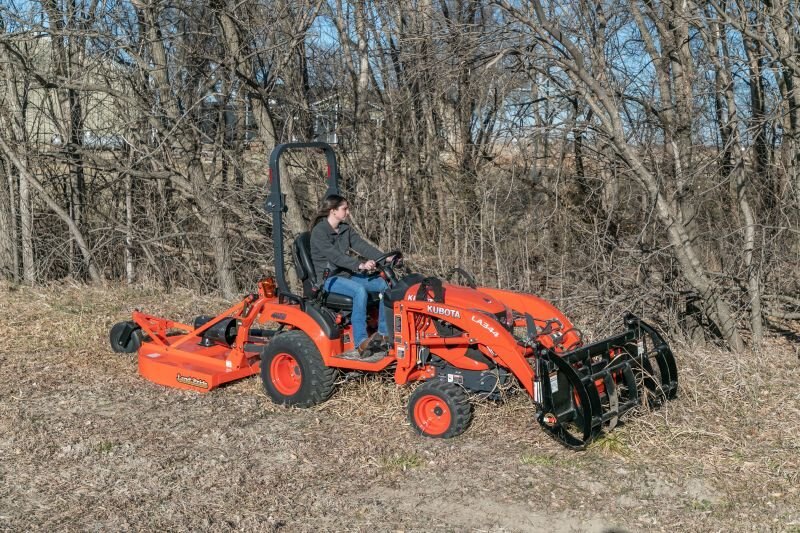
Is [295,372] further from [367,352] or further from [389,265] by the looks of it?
[389,265]

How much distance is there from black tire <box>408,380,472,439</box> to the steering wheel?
935 mm

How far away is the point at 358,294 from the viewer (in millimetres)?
7098

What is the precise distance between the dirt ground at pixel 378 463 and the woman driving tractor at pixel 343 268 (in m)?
0.51

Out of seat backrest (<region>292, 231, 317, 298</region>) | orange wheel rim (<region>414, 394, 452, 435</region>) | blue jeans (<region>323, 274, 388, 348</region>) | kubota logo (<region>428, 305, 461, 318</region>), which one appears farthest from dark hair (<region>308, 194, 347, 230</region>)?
orange wheel rim (<region>414, 394, 452, 435</region>)

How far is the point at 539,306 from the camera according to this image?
6.94 metres

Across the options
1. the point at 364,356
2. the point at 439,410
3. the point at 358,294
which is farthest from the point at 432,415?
the point at 358,294

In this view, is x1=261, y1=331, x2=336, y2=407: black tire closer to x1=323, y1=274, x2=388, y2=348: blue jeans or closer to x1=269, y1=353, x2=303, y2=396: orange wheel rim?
x1=269, y1=353, x2=303, y2=396: orange wheel rim

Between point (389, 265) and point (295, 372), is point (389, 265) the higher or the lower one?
the higher one

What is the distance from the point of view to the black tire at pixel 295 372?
712cm

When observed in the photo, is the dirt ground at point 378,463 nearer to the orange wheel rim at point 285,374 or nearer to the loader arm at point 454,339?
the orange wheel rim at point 285,374

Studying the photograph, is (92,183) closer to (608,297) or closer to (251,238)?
(251,238)

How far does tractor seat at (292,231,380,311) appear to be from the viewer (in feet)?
23.7

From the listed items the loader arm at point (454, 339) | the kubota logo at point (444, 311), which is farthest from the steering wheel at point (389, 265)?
the kubota logo at point (444, 311)

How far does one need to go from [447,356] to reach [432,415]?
0.45 meters
